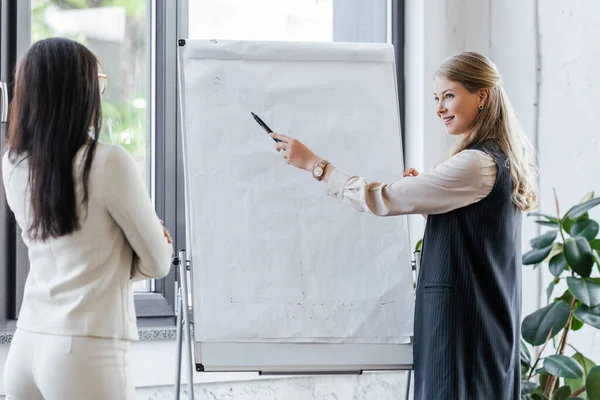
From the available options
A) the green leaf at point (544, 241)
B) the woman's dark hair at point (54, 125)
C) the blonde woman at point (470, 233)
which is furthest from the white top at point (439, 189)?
the woman's dark hair at point (54, 125)

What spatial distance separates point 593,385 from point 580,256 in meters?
0.34

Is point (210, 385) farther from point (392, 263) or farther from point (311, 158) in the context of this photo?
point (311, 158)

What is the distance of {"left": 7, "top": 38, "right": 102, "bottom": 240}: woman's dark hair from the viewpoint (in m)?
1.49

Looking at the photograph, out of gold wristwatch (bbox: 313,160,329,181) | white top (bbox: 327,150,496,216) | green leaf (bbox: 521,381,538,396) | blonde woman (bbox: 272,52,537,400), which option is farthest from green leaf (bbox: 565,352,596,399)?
gold wristwatch (bbox: 313,160,329,181)

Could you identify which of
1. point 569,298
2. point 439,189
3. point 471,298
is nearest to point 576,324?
point 569,298

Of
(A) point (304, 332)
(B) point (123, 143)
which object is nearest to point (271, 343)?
(A) point (304, 332)

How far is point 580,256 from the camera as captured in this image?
7.32 feet

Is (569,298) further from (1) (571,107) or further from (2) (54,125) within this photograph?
(2) (54,125)

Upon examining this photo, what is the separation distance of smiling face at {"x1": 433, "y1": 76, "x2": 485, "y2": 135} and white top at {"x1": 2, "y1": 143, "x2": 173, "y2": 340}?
30.0 inches

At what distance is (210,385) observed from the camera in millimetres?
2775

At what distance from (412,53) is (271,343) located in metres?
1.59

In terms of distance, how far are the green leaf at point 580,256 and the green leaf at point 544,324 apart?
117 mm

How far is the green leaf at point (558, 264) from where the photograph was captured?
90.0 inches

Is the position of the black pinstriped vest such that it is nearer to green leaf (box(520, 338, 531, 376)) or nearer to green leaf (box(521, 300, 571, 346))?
green leaf (box(521, 300, 571, 346))
